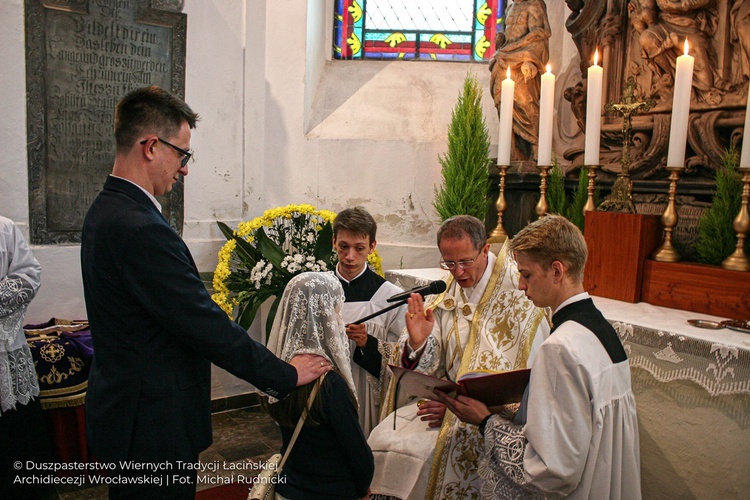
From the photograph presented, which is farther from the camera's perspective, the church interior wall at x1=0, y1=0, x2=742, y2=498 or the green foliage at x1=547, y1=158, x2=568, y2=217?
the church interior wall at x1=0, y1=0, x2=742, y2=498

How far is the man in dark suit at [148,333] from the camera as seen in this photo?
6.57 ft

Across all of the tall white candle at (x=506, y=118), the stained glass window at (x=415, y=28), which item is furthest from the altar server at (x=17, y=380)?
the stained glass window at (x=415, y=28)

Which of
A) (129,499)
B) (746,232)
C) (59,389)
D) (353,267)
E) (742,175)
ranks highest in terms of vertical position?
(742,175)

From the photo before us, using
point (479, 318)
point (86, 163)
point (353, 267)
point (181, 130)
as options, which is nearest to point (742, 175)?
point (479, 318)

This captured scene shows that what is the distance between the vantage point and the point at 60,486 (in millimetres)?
4172

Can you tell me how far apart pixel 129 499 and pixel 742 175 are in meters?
3.34

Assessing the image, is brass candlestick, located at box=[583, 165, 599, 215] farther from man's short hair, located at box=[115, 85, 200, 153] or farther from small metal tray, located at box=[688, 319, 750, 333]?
man's short hair, located at box=[115, 85, 200, 153]

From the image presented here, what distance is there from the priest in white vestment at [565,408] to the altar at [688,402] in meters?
0.87

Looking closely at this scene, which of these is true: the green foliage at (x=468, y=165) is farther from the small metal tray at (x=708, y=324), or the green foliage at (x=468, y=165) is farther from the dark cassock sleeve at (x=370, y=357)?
the small metal tray at (x=708, y=324)

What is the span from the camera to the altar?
2658mm

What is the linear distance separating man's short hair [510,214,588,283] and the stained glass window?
16.4 ft

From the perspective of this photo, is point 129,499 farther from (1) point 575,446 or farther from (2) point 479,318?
(2) point 479,318

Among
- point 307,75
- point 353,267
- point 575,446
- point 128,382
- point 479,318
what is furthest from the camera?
point 307,75

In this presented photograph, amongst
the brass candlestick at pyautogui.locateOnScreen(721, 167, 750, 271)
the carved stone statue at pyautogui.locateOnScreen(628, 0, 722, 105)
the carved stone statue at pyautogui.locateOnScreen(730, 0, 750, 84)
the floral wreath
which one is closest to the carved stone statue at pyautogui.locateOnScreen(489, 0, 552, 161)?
the carved stone statue at pyautogui.locateOnScreen(628, 0, 722, 105)
